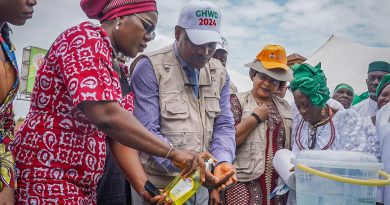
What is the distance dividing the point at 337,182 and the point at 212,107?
0.90m

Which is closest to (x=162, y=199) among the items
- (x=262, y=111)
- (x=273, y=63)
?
(x=262, y=111)

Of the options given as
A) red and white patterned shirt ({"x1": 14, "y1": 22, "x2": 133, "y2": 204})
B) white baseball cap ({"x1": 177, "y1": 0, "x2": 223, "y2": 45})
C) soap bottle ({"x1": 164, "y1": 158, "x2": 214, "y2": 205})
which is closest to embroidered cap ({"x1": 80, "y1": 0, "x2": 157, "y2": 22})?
red and white patterned shirt ({"x1": 14, "y1": 22, "x2": 133, "y2": 204})

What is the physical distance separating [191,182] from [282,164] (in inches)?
47.2

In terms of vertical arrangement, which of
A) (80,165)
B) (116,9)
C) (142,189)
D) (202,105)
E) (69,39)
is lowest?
(142,189)

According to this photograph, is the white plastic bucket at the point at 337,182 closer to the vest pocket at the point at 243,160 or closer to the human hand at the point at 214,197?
the human hand at the point at 214,197

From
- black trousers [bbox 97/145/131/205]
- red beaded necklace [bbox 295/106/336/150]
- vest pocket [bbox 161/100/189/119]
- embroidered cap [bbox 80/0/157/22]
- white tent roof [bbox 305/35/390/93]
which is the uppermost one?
white tent roof [bbox 305/35/390/93]

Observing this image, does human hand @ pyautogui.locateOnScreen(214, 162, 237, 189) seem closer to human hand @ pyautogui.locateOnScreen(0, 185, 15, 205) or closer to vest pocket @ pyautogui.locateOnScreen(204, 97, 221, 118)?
vest pocket @ pyautogui.locateOnScreen(204, 97, 221, 118)

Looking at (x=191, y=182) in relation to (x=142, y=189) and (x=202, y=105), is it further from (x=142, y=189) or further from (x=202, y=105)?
(x=202, y=105)

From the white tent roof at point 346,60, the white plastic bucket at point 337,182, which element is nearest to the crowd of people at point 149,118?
the white plastic bucket at point 337,182

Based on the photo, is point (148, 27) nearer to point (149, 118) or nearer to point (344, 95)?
point (149, 118)

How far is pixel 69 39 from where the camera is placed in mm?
1616

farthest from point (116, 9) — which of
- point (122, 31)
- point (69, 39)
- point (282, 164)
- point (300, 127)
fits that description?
point (300, 127)

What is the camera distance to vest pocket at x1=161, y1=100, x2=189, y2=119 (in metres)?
2.49

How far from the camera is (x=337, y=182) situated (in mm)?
2031
